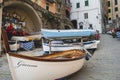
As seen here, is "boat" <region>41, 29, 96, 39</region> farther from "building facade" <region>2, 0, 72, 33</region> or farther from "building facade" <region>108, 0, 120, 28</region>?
"building facade" <region>108, 0, 120, 28</region>

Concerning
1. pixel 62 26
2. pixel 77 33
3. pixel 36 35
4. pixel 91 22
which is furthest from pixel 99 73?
pixel 91 22

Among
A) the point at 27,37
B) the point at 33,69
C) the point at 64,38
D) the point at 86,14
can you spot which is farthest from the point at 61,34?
the point at 86,14

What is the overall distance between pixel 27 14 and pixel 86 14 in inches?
990

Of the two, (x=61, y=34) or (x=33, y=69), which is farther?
(x=61, y=34)

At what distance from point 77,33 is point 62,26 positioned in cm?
2096

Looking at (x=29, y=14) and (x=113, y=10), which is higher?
(x=113, y=10)

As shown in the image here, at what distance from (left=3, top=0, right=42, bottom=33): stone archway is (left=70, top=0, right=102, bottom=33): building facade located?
22413 millimetres

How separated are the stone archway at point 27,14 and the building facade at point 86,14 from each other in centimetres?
2241

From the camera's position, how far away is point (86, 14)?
1919 inches

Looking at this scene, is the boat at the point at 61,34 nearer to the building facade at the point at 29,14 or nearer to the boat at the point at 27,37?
the boat at the point at 27,37

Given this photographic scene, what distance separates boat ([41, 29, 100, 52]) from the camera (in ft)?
46.4

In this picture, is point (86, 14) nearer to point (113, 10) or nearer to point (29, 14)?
point (29, 14)

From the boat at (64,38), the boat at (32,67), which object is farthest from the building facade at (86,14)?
the boat at (32,67)

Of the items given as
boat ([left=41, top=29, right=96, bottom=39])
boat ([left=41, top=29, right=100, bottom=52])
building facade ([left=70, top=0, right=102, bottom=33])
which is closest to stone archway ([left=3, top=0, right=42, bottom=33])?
boat ([left=41, top=29, right=100, bottom=52])
